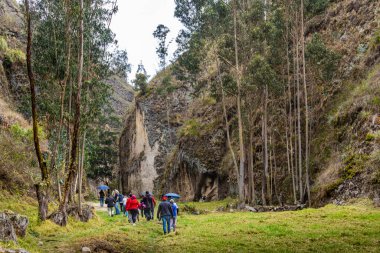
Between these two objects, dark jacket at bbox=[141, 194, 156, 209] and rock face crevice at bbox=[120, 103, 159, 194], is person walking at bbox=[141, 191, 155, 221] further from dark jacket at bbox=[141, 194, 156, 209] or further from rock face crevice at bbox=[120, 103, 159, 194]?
rock face crevice at bbox=[120, 103, 159, 194]

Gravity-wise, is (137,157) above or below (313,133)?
above

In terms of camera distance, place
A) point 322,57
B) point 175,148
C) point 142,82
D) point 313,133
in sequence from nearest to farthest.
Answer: point 322,57 < point 313,133 < point 175,148 < point 142,82

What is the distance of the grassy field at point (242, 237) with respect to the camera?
13.2m

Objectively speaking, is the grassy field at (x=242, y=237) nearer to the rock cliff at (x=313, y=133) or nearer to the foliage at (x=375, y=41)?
the rock cliff at (x=313, y=133)

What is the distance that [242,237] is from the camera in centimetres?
1541

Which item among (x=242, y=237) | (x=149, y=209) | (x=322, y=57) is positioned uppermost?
(x=322, y=57)

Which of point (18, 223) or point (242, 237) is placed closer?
point (18, 223)

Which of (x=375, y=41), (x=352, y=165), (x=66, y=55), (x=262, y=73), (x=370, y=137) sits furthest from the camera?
(x=262, y=73)

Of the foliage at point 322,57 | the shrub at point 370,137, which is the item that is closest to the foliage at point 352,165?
the shrub at point 370,137

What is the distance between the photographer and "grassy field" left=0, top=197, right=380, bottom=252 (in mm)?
13172

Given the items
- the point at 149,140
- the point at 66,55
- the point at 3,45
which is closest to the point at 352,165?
the point at 66,55

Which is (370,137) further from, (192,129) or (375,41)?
(192,129)

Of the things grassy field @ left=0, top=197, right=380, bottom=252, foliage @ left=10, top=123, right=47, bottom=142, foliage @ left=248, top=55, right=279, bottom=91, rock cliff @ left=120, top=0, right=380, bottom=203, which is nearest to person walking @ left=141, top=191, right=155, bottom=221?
grassy field @ left=0, top=197, right=380, bottom=252

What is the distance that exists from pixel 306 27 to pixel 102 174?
117ft
